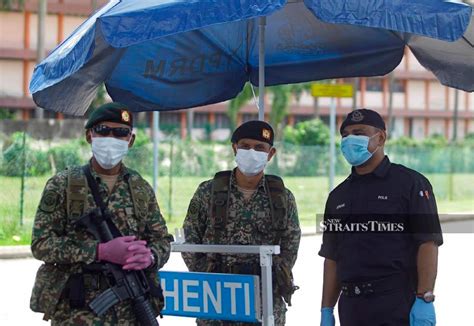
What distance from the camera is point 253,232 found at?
18.9ft

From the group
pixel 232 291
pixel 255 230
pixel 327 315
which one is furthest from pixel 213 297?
pixel 327 315

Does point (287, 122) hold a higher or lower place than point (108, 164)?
higher

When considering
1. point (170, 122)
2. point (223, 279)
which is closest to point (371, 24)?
point (223, 279)

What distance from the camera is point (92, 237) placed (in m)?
4.77

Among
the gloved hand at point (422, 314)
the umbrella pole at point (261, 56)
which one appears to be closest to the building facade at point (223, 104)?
the umbrella pole at point (261, 56)

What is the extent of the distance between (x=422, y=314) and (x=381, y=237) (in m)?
0.46

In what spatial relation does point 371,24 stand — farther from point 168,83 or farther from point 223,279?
point 168,83

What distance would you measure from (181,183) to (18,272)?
49.8 feet

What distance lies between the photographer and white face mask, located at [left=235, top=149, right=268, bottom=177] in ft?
18.8

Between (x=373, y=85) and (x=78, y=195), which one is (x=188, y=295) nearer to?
(x=78, y=195)

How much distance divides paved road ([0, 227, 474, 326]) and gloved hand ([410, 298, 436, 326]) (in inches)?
212

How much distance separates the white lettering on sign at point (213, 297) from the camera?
5.60 m

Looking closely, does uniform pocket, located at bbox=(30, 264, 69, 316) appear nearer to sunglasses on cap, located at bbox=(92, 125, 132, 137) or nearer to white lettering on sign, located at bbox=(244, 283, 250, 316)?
sunglasses on cap, located at bbox=(92, 125, 132, 137)

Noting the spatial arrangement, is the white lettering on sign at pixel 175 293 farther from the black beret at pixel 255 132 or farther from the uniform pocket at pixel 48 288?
the uniform pocket at pixel 48 288
